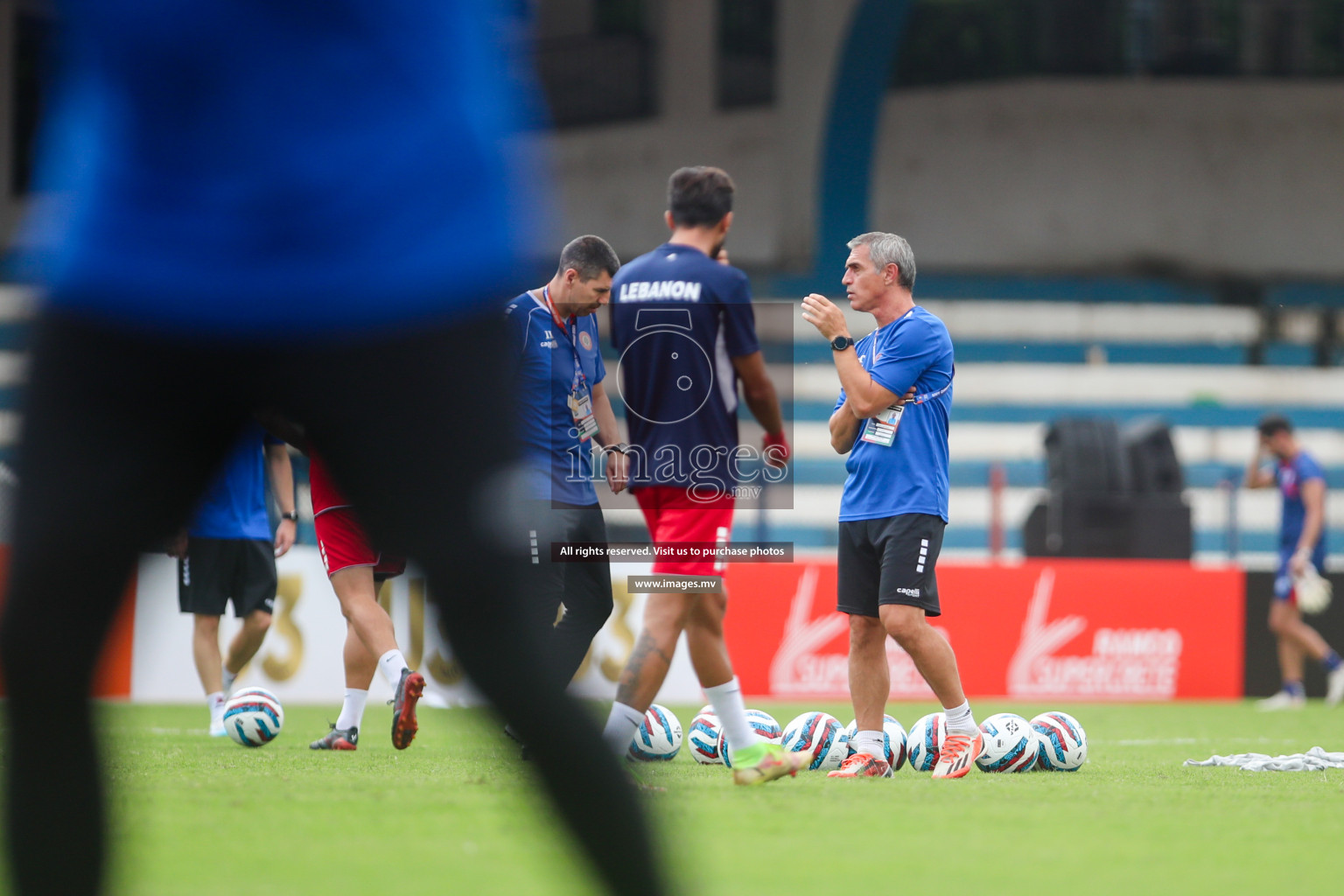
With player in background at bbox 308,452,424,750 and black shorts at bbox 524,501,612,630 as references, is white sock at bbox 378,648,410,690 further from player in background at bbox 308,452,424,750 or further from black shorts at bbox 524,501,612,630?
black shorts at bbox 524,501,612,630

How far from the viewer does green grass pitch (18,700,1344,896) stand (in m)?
3.60

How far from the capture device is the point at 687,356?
6.02 m

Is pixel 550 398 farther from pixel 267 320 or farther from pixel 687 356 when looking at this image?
pixel 267 320

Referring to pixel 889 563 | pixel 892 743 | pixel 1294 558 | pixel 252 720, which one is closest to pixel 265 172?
pixel 889 563

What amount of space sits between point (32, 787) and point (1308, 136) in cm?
2373

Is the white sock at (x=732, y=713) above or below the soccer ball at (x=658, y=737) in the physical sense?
above

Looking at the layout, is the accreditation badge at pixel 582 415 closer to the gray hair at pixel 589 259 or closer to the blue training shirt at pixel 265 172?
the gray hair at pixel 589 259

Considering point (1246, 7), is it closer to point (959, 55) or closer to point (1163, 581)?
point (959, 55)

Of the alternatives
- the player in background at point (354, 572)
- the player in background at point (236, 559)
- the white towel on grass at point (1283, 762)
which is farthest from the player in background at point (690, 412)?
the player in background at point (236, 559)

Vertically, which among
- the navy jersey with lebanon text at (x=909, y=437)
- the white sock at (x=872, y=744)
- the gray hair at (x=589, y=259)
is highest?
the gray hair at (x=589, y=259)

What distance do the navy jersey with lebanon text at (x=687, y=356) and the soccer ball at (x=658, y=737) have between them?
1122 millimetres

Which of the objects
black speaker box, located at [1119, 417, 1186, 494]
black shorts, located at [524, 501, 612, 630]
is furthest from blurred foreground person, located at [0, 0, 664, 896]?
black speaker box, located at [1119, 417, 1186, 494]

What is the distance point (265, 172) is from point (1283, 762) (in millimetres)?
5869

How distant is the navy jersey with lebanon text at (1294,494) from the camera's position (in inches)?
520
